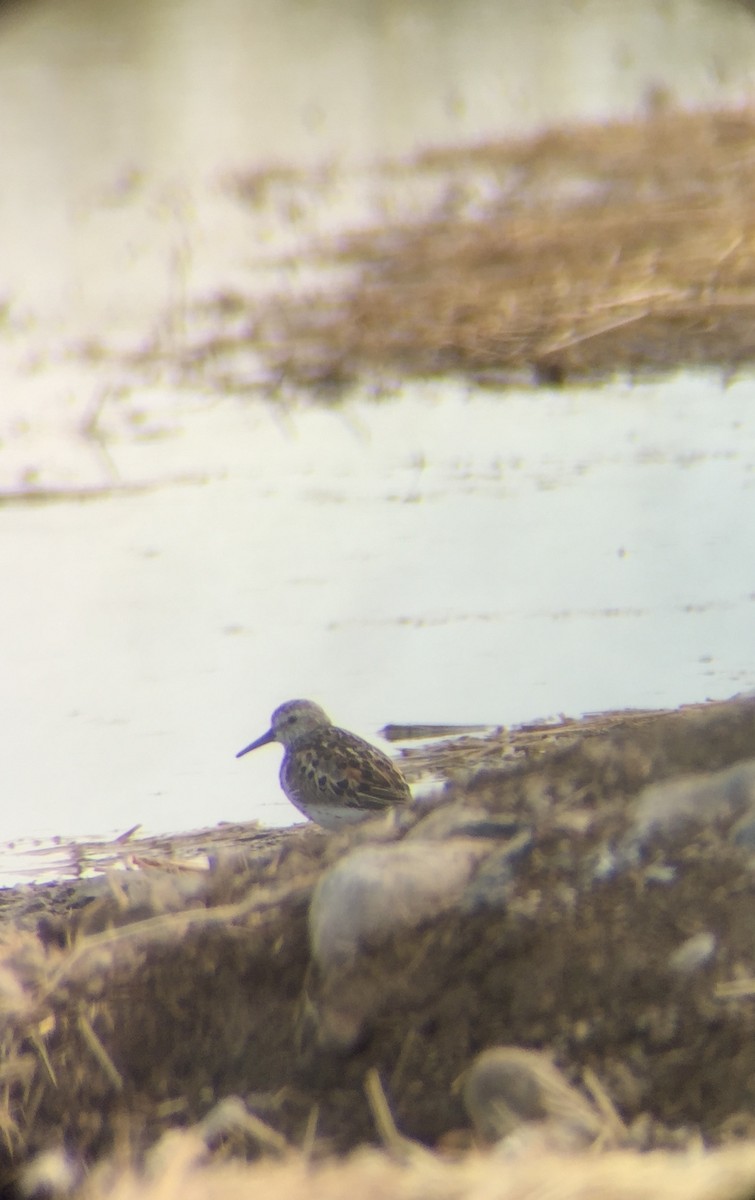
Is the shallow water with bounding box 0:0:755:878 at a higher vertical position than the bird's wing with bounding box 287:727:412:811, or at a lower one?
higher

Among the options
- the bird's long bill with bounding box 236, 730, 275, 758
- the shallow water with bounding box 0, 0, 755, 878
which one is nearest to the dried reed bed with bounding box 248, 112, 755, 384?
the shallow water with bounding box 0, 0, 755, 878

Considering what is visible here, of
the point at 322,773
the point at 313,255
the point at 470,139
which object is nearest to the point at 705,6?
the point at 470,139

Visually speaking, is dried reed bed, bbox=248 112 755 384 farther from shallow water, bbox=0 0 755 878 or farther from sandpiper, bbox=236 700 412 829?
sandpiper, bbox=236 700 412 829

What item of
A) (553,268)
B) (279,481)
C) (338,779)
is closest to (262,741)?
(338,779)

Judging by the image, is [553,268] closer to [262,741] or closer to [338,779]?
[262,741]

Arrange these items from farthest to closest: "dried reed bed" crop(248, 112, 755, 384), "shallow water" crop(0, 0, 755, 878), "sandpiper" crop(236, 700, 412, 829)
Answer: "dried reed bed" crop(248, 112, 755, 384), "shallow water" crop(0, 0, 755, 878), "sandpiper" crop(236, 700, 412, 829)

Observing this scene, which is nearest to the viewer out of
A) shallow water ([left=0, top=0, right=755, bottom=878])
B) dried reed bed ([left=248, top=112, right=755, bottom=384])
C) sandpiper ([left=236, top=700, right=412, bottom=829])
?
sandpiper ([left=236, top=700, right=412, bottom=829])
